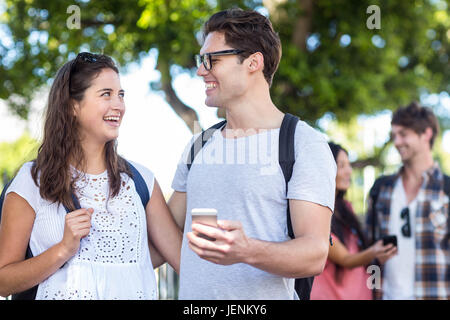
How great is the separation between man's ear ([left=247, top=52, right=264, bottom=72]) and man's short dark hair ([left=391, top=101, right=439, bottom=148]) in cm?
257

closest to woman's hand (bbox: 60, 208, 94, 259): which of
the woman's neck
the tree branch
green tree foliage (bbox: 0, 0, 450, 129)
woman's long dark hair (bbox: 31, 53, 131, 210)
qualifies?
woman's long dark hair (bbox: 31, 53, 131, 210)

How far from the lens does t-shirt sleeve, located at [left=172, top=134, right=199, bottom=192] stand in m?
2.65

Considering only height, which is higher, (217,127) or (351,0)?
(351,0)

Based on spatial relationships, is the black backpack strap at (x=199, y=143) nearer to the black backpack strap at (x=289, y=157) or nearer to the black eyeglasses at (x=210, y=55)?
Answer: the black eyeglasses at (x=210, y=55)

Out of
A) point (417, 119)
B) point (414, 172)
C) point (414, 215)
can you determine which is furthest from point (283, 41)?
point (414, 215)

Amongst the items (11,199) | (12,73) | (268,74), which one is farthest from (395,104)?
(11,199)

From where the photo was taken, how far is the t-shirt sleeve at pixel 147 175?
282cm

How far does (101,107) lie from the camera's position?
269 cm

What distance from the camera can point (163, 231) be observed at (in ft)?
9.15

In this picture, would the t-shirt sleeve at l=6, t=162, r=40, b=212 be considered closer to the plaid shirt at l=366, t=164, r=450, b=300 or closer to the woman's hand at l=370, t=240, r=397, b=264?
the woman's hand at l=370, t=240, r=397, b=264

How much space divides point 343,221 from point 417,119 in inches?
48.3

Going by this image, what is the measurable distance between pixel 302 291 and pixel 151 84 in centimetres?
740

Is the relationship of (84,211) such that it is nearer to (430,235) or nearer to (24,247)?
(24,247)
